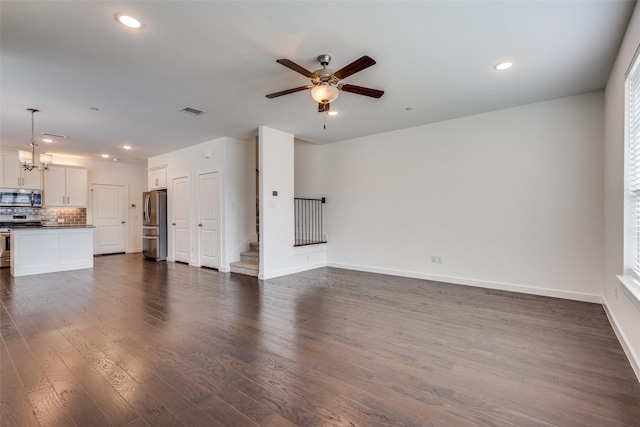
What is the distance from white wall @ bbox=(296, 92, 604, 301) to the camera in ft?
12.7

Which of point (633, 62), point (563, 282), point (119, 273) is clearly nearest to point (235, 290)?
point (119, 273)

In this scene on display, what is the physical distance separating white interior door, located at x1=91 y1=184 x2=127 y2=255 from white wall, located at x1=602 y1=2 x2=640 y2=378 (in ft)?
35.0

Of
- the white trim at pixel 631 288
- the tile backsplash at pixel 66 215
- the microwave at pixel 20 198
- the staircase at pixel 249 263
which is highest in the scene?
the microwave at pixel 20 198

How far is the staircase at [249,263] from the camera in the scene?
18.3ft

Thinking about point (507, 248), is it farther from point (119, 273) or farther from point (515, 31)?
point (119, 273)

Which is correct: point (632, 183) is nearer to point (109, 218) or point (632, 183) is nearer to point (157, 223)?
point (157, 223)

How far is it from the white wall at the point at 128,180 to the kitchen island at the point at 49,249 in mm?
2559

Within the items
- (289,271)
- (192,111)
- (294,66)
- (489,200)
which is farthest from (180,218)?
(489,200)

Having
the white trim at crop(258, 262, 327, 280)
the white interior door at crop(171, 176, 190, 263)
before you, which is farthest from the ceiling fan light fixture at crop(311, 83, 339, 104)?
the white interior door at crop(171, 176, 190, 263)

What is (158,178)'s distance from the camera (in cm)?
775

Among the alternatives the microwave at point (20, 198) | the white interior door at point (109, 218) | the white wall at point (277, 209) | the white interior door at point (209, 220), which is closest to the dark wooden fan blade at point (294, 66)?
the white wall at point (277, 209)

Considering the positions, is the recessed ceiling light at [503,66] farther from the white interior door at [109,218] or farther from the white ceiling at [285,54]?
the white interior door at [109,218]

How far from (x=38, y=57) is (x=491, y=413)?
4.69 meters

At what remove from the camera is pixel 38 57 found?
285 cm
